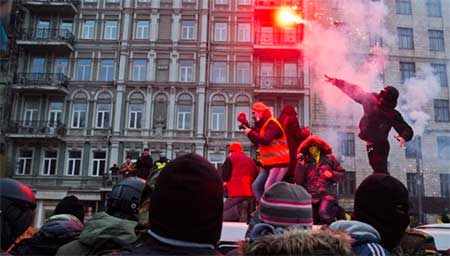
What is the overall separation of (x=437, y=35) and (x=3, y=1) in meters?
20.1

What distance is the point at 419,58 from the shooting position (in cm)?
2053

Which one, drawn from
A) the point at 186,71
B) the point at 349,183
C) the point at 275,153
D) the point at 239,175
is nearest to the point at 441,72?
the point at 349,183

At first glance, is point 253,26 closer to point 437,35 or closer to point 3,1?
point 437,35

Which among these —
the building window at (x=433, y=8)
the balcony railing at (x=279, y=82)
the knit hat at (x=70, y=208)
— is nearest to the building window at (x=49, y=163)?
the balcony railing at (x=279, y=82)

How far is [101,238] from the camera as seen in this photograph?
2.26 m

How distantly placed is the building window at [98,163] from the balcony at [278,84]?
8.91m

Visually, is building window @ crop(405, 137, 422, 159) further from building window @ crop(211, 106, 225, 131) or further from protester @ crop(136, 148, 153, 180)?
protester @ crop(136, 148, 153, 180)

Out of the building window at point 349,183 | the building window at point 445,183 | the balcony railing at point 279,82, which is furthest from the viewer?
the balcony railing at point 279,82

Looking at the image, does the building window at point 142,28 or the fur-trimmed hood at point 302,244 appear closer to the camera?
the fur-trimmed hood at point 302,244

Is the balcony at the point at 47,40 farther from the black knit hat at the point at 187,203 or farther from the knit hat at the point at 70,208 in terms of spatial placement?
the black knit hat at the point at 187,203

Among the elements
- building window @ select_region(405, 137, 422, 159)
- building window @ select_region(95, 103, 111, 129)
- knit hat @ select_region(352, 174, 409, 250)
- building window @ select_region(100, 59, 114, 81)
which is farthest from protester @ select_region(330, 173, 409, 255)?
building window @ select_region(100, 59, 114, 81)

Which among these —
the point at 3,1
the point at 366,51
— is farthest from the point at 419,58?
the point at 3,1

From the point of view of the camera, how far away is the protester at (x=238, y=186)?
230 inches

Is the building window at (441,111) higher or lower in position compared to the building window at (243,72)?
lower
